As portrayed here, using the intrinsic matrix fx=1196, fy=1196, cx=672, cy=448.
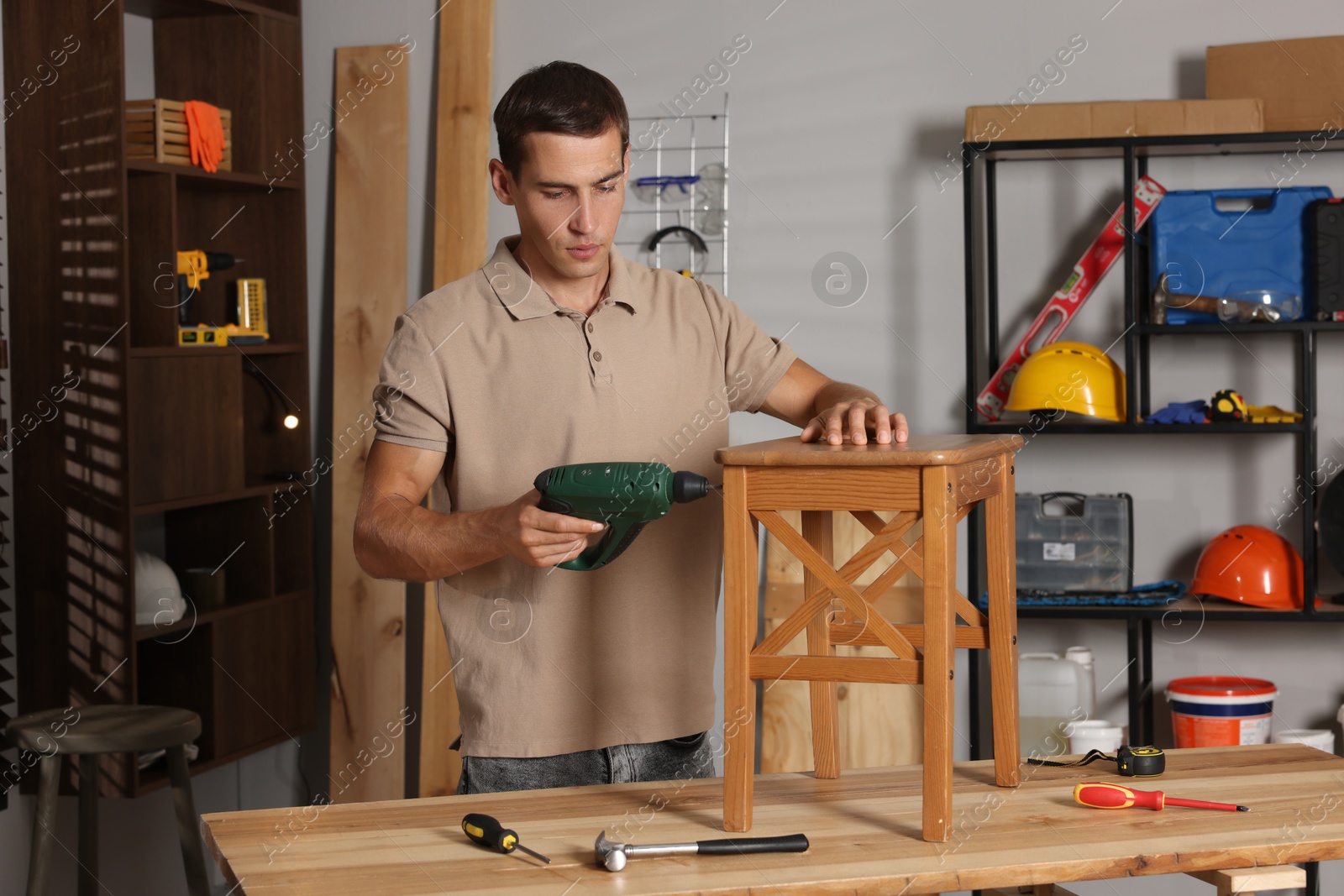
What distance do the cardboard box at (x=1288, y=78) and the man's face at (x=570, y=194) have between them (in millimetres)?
2038

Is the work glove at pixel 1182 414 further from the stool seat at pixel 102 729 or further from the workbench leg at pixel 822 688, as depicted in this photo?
the stool seat at pixel 102 729

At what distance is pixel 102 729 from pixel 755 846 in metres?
1.81

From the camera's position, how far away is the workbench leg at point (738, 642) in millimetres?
1448

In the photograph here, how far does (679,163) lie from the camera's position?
3.45 m

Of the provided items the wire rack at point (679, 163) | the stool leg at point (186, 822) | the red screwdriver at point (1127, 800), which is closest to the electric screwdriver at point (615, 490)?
the red screwdriver at point (1127, 800)

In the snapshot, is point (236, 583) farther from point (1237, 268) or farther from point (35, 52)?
point (1237, 268)

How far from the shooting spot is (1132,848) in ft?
4.55

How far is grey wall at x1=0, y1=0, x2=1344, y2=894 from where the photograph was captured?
3.20 meters

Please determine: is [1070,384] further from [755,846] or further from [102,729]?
[102,729]

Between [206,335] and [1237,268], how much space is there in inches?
107

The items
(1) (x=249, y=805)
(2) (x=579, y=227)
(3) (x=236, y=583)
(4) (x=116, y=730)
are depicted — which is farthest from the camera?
(1) (x=249, y=805)

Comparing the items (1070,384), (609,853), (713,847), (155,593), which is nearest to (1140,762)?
(713,847)

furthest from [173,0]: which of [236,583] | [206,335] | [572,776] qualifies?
[572,776]

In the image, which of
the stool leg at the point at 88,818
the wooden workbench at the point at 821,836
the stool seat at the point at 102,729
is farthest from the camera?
the stool leg at the point at 88,818
